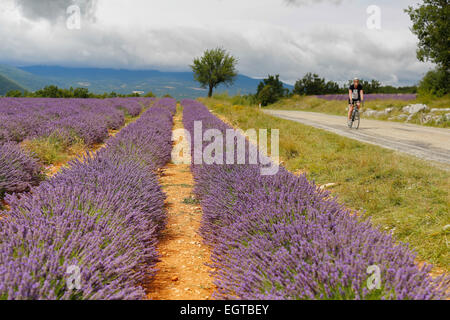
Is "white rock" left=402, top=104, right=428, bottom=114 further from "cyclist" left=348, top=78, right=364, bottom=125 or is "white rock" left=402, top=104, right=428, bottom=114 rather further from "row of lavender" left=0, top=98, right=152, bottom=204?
"row of lavender" left=0, top=98, right=152, bottom=204

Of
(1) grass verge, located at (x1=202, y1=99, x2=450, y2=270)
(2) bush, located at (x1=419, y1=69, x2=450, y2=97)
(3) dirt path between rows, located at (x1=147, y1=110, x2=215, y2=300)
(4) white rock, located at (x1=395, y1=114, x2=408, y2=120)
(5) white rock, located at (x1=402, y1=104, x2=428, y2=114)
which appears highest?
(2) bush, located at (x1=419, y1=69, x2=450, y2=97)

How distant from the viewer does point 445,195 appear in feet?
11.0

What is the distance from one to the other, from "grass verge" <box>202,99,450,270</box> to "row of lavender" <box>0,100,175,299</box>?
63.0 inches

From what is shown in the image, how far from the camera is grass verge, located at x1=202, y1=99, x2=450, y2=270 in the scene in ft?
9.01

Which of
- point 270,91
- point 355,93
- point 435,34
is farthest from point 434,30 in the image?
point 270,91

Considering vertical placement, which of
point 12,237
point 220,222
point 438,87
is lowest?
point 220,222

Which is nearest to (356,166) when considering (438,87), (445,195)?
(445,195)

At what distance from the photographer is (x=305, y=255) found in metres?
1.66

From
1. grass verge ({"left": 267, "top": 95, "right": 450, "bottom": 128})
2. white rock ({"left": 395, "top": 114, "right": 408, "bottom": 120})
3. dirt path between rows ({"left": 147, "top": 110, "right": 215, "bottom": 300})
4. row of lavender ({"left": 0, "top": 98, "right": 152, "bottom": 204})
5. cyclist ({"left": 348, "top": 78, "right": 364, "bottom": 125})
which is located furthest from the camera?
white rock ({"left": 395, "top": 114, "right": 408, "bottom": 120})

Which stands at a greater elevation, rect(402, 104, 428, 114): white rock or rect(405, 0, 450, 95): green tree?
rect(405, 0, 450, 95): green tree

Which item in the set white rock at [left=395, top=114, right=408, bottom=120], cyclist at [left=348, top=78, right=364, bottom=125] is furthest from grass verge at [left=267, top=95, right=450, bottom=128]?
cyclist at [left=348, top=78, right=364, bottom=125]

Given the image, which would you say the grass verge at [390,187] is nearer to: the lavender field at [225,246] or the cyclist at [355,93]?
the lavender field at [225,246]

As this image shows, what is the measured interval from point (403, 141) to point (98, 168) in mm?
6593
